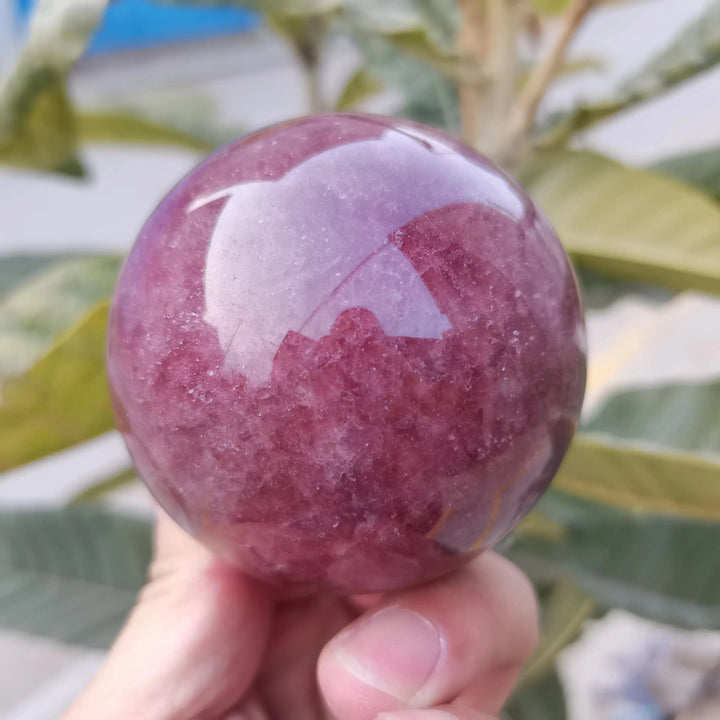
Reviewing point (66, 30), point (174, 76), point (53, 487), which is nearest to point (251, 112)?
point (174, 76)

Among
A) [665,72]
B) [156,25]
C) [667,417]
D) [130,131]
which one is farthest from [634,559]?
[156,25]

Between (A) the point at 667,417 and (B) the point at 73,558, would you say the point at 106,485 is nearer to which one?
(B) the point at 73,558

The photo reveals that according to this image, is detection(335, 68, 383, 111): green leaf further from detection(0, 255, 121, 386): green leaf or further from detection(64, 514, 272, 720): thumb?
detection(64, 514, 272, 720): thumb

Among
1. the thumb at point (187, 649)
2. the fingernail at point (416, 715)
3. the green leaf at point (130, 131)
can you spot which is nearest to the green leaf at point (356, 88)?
the green leaf at point (130, 131)

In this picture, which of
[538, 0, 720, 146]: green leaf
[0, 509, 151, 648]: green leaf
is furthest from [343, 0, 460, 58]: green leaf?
[0, 509, 151, 648]: green leaf

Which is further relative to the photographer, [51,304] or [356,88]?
[356,88]

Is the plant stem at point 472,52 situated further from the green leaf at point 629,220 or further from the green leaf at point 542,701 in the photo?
the green leaf at point 542,701

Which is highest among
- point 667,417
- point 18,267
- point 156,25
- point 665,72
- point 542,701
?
point 665,72

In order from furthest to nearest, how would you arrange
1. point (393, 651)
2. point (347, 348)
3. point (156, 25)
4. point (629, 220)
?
point (156, 25) → point (629, 220) → point (393, 651) → point (347, 348)
